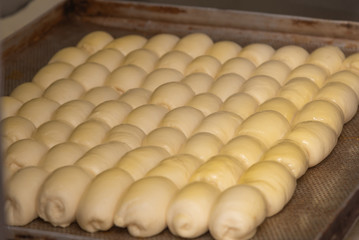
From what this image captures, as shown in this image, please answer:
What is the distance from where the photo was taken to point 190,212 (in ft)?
6.40

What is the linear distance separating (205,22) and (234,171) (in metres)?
1.47

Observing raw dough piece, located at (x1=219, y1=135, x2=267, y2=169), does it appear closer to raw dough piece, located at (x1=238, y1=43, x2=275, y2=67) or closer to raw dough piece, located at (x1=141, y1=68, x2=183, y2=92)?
raw dough piece, located at (x1=141, y1=68, x2=183, y2=92)

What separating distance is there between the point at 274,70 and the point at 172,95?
50 cm

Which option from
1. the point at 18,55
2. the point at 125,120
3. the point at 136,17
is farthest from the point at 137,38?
the point at 125,120

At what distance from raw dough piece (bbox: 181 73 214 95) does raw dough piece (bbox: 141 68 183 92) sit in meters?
0.05

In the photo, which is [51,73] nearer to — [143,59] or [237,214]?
[143,59]

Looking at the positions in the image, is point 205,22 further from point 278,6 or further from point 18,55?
point 18,55

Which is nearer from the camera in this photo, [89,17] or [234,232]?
[234,232]

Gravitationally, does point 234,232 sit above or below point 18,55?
above

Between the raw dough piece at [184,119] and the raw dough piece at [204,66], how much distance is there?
1.38ft

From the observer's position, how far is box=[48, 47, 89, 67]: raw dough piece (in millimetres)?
3082

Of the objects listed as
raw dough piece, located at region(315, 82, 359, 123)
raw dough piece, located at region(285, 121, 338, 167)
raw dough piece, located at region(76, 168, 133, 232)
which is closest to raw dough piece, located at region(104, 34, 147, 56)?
raw dough piece, located at region(315, 82, 359, 123)

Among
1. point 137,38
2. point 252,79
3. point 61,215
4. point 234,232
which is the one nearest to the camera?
point 234,232

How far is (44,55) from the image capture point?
10.8ft
